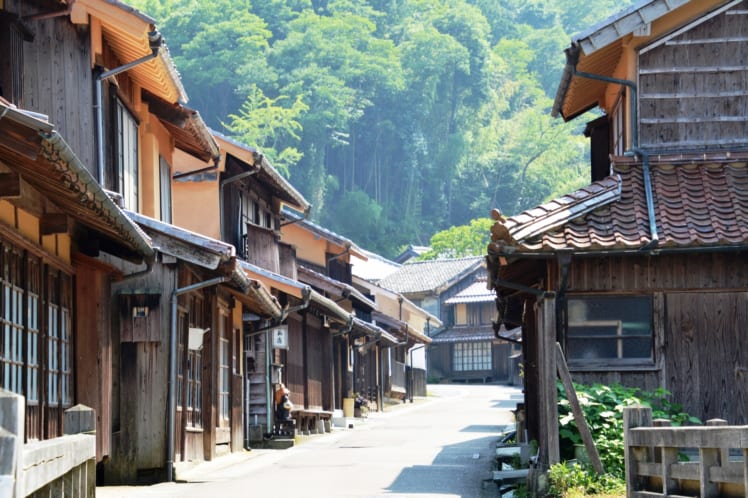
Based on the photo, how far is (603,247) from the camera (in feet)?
49.9

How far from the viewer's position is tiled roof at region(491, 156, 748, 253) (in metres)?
15.2

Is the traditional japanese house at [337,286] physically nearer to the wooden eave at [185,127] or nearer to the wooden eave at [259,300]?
the wooden eave at [259,300]

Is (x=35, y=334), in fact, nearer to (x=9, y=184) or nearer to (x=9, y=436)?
(x=9, y=184)

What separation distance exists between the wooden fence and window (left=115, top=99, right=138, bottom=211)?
8.49m

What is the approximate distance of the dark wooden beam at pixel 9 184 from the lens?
35.1ft

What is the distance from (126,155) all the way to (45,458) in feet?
40.1

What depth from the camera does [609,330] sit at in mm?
16047

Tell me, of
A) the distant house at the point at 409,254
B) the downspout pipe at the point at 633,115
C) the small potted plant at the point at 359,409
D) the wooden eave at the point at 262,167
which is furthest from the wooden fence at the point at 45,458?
the distant house at the point at 409,254

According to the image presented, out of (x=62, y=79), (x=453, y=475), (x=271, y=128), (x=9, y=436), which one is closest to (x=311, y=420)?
(x=453, y=475)

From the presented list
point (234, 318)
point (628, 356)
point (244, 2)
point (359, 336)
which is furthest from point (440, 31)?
point (628, 356)

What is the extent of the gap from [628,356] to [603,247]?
1669 millimetres

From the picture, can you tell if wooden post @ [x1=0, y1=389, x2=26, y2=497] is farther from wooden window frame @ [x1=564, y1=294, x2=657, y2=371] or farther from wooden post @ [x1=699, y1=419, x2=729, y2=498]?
wooden window frame @ [x1=564, y1=294, x2=657, y2=371]

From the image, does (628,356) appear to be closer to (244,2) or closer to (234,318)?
(234,318)

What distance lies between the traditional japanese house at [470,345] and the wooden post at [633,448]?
201ft
